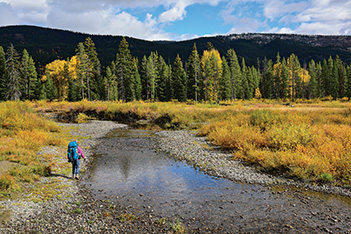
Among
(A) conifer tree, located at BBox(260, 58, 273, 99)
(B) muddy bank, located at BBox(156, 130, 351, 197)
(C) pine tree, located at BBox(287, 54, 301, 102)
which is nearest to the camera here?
(B) muddy bank, located at BBox(156, 130, 351, 197)

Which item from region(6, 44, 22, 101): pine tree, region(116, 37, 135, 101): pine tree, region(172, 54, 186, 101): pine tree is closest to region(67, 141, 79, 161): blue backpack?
region(116, 37, 135, 101): pine tree

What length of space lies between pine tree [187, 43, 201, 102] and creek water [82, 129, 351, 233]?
46.0 m

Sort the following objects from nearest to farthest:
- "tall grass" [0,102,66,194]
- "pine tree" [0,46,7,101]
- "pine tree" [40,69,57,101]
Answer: "tall grass" [0,102,66,194], "pine tree" [0,46,7,101], "pine tree" [40,69,57,101]

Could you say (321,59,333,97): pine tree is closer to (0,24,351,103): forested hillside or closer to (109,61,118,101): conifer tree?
(0,24,351,103): forested hillside

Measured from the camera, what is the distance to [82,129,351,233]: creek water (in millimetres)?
6684

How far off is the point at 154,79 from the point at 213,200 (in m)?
57.7

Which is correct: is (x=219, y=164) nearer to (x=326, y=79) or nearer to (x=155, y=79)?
(x=155, y=79)

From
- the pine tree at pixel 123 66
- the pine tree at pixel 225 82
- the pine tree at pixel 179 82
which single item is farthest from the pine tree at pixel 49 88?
the pine tree at pixel 225 82

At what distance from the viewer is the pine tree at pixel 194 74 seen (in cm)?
5628

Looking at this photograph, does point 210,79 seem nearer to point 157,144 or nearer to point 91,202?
point 157,144

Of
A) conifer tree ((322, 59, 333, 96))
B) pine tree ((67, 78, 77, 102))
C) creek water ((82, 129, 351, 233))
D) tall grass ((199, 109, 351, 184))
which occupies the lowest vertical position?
creek water ((82, 129, 351, 233))

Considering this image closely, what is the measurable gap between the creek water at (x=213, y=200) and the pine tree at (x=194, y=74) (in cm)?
4602

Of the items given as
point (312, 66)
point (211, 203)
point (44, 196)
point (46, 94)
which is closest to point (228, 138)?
point (211, 203)

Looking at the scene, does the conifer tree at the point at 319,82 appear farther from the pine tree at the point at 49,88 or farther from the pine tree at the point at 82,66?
the pine tree at the point at 49,88
